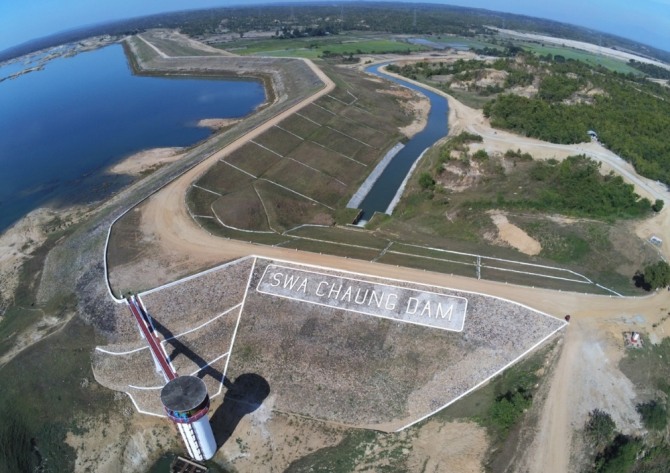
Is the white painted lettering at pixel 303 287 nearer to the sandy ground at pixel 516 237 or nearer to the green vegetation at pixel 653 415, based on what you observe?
the sandy ground at pixel 516 237

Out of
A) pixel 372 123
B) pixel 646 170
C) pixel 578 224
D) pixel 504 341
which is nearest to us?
pixel 504 341

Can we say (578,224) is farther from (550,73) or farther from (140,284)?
(550,73)

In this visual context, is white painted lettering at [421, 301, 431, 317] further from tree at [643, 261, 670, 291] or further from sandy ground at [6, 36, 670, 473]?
tree at [643, 261, 670, 291]

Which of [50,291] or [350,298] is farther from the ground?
[350,298]

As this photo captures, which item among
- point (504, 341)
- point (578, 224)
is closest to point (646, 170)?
point (578, 224)

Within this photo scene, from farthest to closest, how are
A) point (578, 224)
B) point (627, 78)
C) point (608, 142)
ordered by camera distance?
1. point (627, 78)
2. point (608, 142)
3. point (578, 224)

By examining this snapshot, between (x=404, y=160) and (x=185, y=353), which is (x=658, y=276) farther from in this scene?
(x=404, y=160)

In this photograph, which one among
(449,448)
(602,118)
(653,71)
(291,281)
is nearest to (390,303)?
(291,281)

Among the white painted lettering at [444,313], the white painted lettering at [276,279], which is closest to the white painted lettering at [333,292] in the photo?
the white painted lettering at [276,279]
